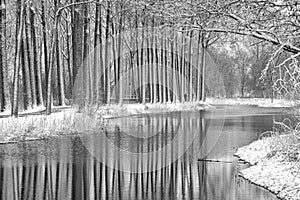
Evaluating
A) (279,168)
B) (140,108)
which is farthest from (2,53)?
(279,168)

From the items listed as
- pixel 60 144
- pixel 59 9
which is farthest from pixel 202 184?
pixel 59 9

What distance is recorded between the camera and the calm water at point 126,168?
33.5 ft

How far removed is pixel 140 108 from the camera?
37625mm

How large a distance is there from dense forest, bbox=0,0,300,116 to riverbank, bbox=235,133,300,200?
1.62m

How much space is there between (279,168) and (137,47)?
31069mm

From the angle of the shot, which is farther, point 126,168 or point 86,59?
point 86,59

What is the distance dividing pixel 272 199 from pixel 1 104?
18.9 metres

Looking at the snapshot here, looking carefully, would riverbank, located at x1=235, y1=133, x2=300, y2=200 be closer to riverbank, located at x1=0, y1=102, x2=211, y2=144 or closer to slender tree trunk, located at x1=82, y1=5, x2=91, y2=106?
riverbank, located at x1=0, y1=102, x2=211, y2=144

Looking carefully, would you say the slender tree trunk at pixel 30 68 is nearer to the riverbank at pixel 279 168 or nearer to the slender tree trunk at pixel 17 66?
the slender tree trunk at pixel 17 66

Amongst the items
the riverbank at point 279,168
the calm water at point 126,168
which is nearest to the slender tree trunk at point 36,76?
the calm water at point 126,168

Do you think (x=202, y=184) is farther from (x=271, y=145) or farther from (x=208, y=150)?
(x=208, y=150)

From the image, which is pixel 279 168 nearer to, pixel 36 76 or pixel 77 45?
pixel 77 45

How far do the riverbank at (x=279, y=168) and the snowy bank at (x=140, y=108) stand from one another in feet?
45.0

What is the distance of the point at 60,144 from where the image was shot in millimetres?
18125
